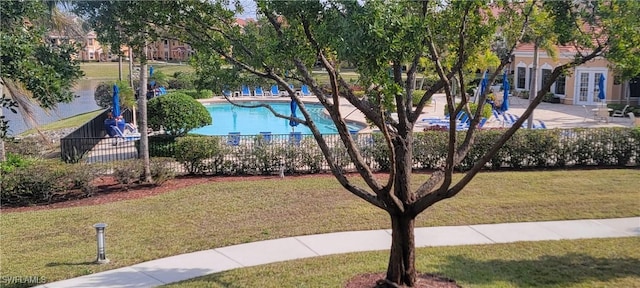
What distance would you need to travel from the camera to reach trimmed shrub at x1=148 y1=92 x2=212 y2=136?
16.7 meters

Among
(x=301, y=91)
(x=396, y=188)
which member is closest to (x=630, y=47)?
(x=396, y=188)

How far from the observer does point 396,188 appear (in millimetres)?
7387

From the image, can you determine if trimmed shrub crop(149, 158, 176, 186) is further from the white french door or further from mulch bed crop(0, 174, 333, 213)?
the white french door

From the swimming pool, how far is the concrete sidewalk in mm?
14449

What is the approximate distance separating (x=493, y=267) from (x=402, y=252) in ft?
5.69

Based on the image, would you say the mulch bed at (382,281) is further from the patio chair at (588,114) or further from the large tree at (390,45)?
the patio chair at (588,114)

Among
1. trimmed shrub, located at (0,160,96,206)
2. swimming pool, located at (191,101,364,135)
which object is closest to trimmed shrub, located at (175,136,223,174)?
trimmed shrub, located at (0,160,96,206)

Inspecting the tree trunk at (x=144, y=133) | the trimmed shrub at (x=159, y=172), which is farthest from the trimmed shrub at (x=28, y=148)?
the trimmed shrub at (x=159, y=172)

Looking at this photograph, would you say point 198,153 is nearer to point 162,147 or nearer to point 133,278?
point 162,147

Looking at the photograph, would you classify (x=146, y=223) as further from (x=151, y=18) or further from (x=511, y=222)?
(x=511, y=222)

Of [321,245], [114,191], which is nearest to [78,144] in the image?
[114,191]

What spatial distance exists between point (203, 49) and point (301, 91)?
103 ft

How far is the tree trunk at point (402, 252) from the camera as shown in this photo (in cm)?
715

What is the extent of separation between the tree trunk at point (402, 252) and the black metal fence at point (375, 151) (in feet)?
22.9
